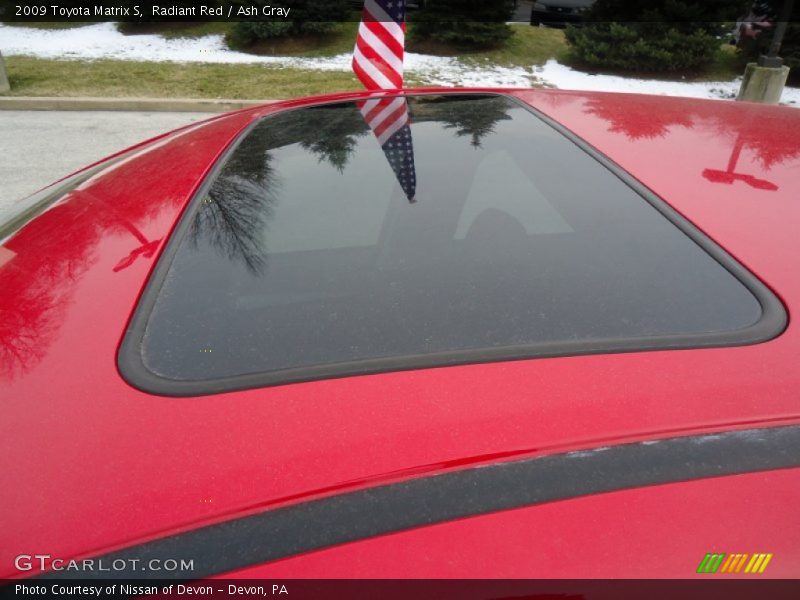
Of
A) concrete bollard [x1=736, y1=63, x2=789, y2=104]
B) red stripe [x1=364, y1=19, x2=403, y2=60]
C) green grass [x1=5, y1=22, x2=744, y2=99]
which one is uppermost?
concrete bollard [x1=736, y1=63, x2=789, y2=104]

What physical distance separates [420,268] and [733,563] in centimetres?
75

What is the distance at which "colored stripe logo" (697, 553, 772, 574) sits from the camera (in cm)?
72

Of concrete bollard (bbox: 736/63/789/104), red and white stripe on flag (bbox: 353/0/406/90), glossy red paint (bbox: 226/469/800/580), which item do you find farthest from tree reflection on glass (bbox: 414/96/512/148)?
concrete bollard (bbox: 736/63/789/104)

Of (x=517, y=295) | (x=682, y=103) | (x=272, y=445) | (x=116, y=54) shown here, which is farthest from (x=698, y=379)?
(x=116, y=54)

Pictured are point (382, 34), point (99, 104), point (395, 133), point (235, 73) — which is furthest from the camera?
point (235, 73)

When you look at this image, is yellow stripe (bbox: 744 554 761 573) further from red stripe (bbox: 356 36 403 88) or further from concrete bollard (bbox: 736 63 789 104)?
concrete bollard (bbox: 736 63 789 104)

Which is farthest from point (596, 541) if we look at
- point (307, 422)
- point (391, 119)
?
point (391, 119)

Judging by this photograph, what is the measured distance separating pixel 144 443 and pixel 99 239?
69 cm

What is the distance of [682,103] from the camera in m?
2.18

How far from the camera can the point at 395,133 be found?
1.82 meters

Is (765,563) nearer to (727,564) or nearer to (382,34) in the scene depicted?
(727,564)

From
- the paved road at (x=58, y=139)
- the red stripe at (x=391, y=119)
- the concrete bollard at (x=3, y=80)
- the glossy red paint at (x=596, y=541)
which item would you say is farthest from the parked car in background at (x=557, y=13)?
the glossy red paint at (x=596, y=541)

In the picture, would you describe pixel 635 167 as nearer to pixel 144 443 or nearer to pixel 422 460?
pixel 422 460

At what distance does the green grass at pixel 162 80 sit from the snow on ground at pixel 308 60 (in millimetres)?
623
